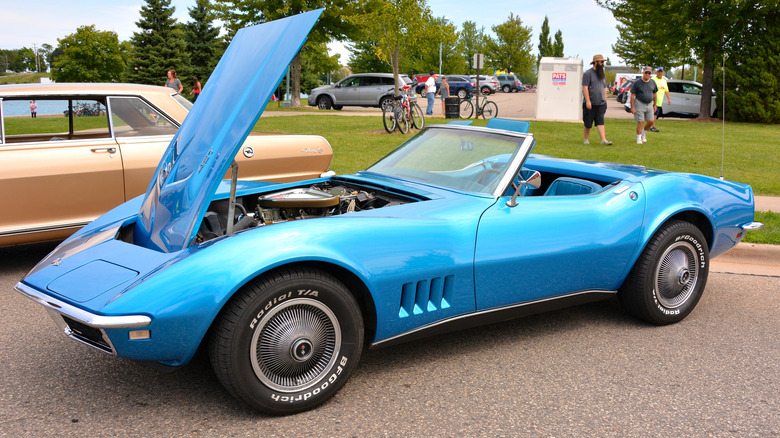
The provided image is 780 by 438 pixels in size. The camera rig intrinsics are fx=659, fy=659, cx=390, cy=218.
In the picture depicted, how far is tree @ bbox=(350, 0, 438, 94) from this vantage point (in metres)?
16.3

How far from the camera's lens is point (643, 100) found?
13922mm

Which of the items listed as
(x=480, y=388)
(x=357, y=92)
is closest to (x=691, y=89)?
(x=357, y=92)

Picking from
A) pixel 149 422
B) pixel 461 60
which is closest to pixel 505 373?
pixel 149 422

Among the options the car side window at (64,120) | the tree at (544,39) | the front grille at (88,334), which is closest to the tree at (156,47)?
the car side window at (64,120)

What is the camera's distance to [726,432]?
2945 mm

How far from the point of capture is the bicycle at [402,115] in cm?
1578

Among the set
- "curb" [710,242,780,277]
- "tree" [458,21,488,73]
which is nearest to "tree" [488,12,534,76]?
"tree" [458,21,488,73]

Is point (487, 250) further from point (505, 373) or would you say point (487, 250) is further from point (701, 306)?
point (701, 306)

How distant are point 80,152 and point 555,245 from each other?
4.09 m

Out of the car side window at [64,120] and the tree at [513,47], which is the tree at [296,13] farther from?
the tree at [513,47]

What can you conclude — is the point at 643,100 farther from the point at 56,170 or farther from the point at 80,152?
the point at 56,170

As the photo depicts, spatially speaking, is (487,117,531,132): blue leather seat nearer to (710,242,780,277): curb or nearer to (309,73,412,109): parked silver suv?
(710,242,780,277): curb

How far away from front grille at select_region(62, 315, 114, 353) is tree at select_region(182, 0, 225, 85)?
4623 cm

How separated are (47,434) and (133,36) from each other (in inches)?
1742
